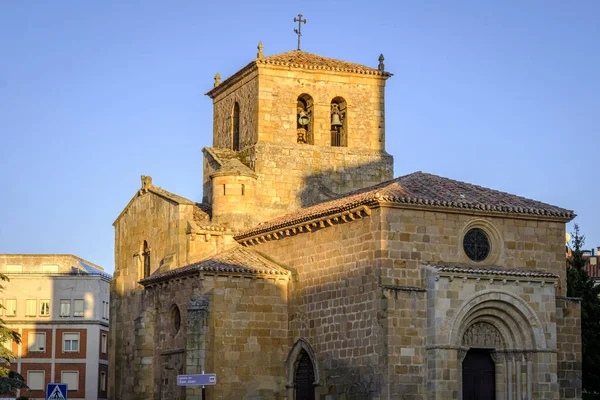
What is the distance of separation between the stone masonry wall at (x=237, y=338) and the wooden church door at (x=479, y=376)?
536cm

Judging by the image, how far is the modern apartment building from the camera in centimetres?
5844

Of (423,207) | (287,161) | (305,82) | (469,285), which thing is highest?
(305,82)

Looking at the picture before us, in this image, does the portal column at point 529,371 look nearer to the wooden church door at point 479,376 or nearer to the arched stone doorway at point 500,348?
the arched stone doorway at point 500,348

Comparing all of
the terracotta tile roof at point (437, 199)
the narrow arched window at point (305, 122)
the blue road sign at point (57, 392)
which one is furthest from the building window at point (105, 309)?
the blue road sign at point (57, 392)

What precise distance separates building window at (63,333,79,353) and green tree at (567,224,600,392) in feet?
95.9

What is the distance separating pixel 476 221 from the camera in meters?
28.7

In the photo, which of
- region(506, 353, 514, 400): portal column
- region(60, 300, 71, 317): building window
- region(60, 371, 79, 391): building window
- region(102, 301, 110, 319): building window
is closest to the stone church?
region(506, 353, 514, 400): portal column

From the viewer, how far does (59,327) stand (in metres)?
59.5

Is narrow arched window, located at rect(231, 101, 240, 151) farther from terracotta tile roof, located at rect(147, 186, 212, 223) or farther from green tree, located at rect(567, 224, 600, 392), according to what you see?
green tree, located at rect(567, 224, 600, 392)

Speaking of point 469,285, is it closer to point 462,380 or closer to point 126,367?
point 462,380

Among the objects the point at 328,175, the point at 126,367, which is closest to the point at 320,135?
the point at 328,175

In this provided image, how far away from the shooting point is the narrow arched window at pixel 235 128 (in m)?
37.4

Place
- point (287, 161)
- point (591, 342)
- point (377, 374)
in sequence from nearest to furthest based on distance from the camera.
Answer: point (377, 374)
point (287, 161)
point (591, 342)

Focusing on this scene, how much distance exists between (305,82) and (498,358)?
11892 mm
